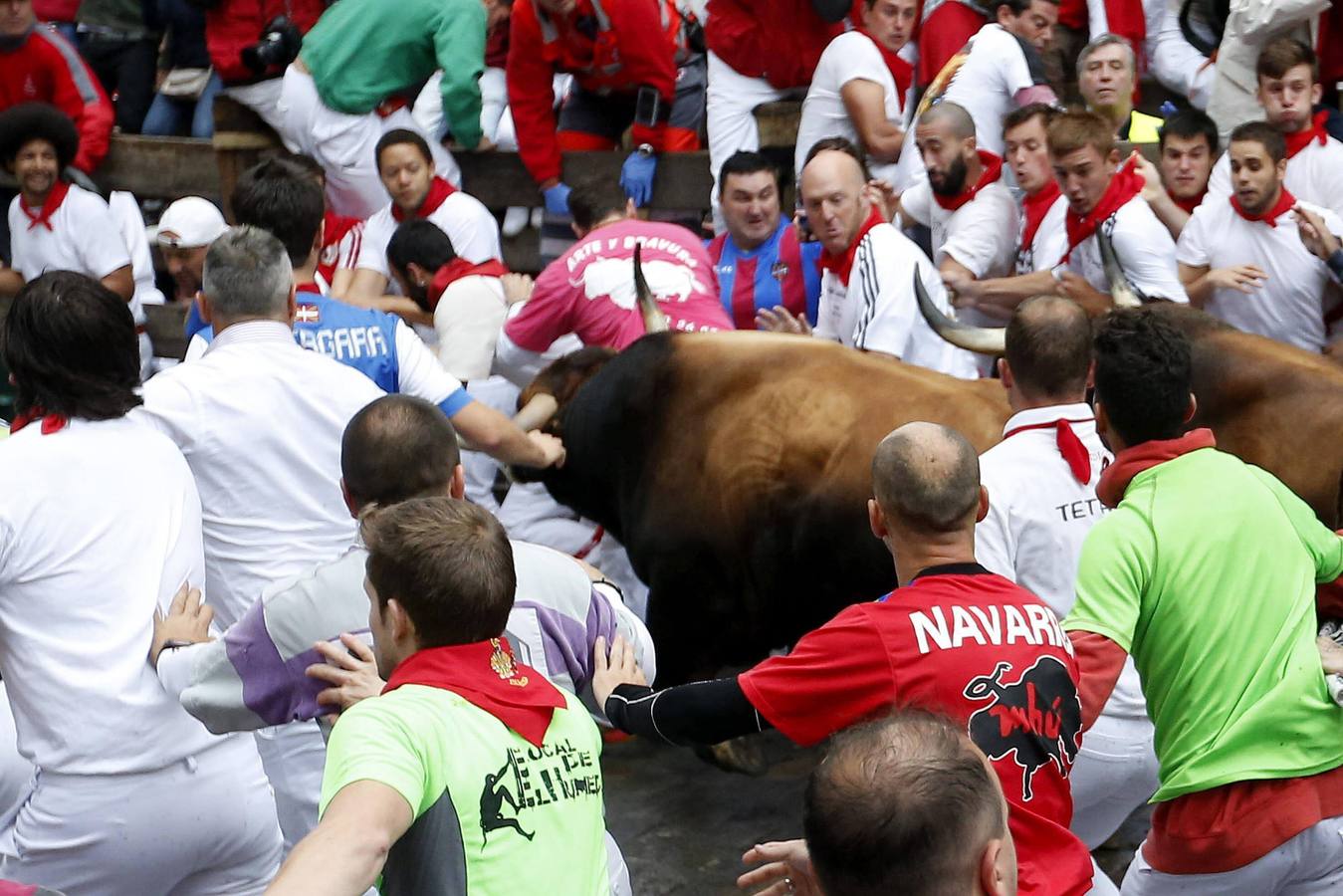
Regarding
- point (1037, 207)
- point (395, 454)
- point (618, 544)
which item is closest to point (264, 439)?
point (395, 454)

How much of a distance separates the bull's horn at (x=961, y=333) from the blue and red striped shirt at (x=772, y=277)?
1.06m

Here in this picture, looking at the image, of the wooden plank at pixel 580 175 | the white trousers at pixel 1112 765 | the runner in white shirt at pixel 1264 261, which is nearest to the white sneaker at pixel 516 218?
the wooden plank at pixel 580 175

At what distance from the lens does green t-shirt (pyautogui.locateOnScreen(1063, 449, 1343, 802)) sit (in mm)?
3387

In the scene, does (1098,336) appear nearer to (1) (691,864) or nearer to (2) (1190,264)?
(1) (691,864)

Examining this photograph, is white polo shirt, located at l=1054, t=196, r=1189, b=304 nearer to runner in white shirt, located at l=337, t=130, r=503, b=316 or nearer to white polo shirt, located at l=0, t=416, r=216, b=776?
runner in white shirt, located at l=337, t=130, r=503, b=316

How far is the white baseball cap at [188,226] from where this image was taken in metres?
6.91

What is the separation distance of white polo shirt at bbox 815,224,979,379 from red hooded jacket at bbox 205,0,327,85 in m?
4.38

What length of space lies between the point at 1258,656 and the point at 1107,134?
9.90 feet

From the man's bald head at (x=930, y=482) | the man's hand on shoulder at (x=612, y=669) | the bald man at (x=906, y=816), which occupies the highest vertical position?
the bald man at (x=906, y=816)

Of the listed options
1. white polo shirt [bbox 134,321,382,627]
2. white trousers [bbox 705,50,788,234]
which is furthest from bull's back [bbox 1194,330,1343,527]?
white trousers [bbox 705,50,788,234]

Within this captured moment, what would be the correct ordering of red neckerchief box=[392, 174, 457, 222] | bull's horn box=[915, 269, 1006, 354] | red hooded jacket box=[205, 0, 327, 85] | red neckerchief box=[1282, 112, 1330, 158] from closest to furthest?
bull's horn box=[915, 269, 1006, 354] → red neckerchief box=[1282, 112, 1330, 158] → red neckerchief box=[392, 174, 457, 222] → red hooded jacket box=[205, 0, 327, 85]

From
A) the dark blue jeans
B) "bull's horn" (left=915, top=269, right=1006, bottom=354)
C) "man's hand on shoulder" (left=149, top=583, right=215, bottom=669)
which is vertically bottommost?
the dark blue jeans

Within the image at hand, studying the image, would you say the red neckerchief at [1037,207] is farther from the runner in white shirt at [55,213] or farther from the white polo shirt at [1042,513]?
the runner in white shirt at [55,213]

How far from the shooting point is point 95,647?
3529 mm
